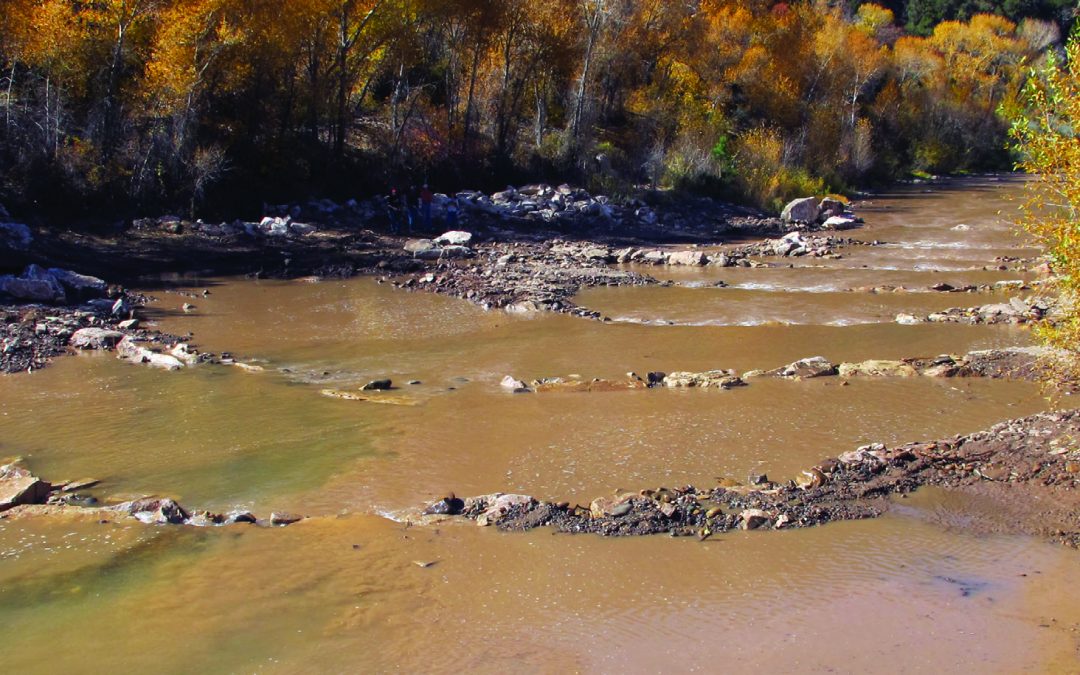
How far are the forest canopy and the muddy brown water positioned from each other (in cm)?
414

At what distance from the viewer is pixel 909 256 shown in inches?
1105

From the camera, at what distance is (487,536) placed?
8.22 meters

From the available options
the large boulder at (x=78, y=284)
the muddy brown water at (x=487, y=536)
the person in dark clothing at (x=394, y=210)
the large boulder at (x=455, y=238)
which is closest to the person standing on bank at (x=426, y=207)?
the person in dark clothing at (x=394, y=210)

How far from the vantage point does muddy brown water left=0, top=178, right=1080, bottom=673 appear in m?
6.52

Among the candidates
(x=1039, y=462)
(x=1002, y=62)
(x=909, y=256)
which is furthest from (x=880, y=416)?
(x=1002, y=62)

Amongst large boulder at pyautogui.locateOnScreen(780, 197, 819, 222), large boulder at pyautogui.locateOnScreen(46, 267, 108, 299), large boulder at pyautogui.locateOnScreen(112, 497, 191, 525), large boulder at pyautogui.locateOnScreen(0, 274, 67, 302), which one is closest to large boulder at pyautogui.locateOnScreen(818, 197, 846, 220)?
large boulder at pyautogui.locateOnScreen(780, 197, 819, 222)

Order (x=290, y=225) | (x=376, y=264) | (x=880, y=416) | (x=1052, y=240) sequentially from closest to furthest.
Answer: (x=1052, y=240) → (x=880, y=416) → (x=376, y=264) → (x=290, y=225)

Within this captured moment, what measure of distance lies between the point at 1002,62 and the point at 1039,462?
75.2 m

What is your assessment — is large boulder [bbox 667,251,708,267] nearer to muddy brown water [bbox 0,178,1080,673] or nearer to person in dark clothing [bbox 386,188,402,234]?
person in dark clothing [bbox 386,188,402,234]

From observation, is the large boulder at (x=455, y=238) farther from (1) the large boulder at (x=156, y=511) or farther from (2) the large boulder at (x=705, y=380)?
(1) the large boulder at (x=156, y=511)

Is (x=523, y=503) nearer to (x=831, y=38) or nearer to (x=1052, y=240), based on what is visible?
(x=1052, y=240)

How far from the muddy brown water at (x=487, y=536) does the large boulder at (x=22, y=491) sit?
0.40 meters

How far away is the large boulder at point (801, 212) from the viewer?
35.7 meters

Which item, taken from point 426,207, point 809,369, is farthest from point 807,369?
point 426,207
